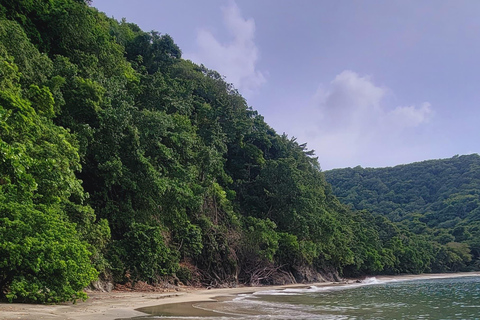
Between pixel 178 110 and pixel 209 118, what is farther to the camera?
pixel 209 118

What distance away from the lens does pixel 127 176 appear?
17531 millimetres

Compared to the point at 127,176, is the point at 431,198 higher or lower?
higher

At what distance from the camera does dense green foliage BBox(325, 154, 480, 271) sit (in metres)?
62.8

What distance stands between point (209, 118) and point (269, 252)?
1255 cm

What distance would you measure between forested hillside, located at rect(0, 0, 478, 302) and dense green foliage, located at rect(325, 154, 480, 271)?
33128 millimetres

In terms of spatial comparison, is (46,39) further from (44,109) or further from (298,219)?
(298,219)

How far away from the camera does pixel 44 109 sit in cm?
1313

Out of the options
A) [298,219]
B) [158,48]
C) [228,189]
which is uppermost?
[158,48]

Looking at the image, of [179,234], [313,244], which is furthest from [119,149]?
[313,244]

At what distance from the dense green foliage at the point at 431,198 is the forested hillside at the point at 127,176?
109ft

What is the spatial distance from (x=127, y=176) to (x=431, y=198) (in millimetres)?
84036

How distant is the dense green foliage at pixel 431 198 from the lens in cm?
6285

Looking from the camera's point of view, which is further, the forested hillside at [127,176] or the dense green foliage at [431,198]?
the dense green foliage at [431,198]

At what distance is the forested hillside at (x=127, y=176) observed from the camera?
927 cm
